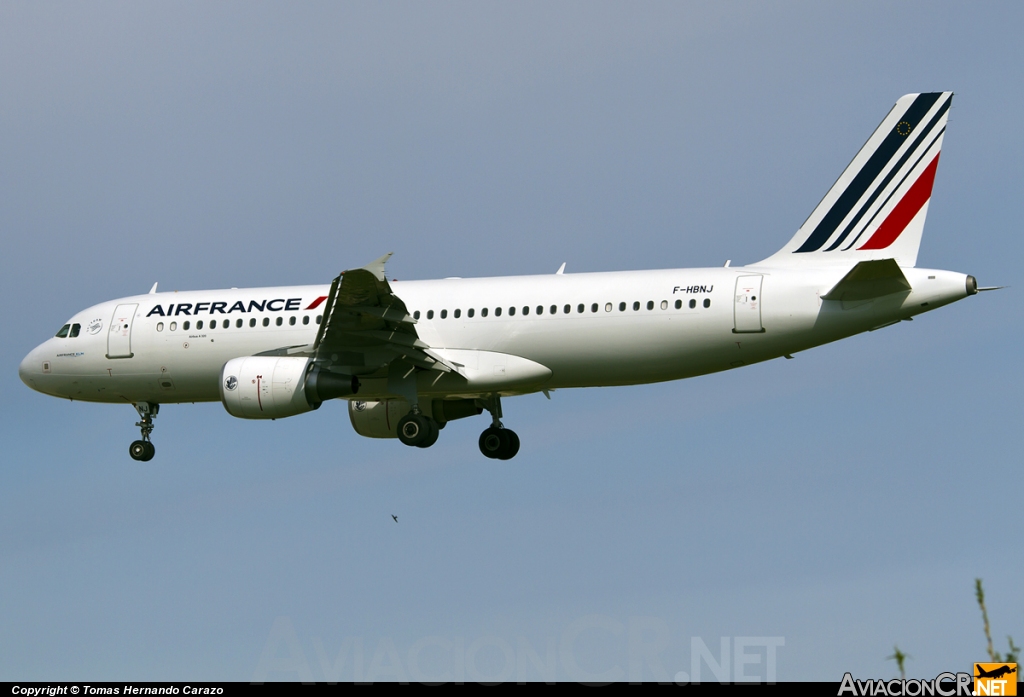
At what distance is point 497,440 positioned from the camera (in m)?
32.2

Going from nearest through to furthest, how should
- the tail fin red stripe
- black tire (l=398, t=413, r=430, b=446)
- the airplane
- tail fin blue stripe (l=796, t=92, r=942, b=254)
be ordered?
1. the airplane
2. the tail fin red stripe
3. tail fin blue stripe (l=796, t=92, r=942, b=254)
4. black tire (l=398, t=413, r=430, b=446)

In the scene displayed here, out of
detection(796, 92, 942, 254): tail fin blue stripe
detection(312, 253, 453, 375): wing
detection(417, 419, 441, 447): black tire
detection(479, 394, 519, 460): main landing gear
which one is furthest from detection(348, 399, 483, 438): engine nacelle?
detection(796, 92, 942, 254): tail fin blue stripe

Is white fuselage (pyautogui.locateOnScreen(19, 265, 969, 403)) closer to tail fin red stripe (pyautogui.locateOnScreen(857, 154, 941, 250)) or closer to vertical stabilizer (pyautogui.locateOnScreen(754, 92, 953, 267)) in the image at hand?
vertical stabilizer (pyautogui.locateOnScreen(754, 92, 953, 267))

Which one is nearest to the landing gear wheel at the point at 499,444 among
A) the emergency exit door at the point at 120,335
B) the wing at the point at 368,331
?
the wing at the point at 368,331

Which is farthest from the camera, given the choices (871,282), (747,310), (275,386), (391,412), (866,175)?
(391,412)

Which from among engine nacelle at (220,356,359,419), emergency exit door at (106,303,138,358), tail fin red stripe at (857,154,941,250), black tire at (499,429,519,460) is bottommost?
engine nacelle at (220,356,359,419)

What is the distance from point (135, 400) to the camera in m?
33.0

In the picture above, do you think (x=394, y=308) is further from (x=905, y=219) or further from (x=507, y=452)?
(x=905, y=219)

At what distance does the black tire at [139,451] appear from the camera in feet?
110

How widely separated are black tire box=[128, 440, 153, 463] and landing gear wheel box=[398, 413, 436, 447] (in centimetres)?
748

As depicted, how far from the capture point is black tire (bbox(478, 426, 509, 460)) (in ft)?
106

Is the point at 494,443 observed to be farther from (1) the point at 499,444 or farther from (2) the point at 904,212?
(2) the point at 904,212

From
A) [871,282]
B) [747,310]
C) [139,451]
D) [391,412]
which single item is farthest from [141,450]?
[871,282]

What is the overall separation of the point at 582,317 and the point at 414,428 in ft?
15.7
